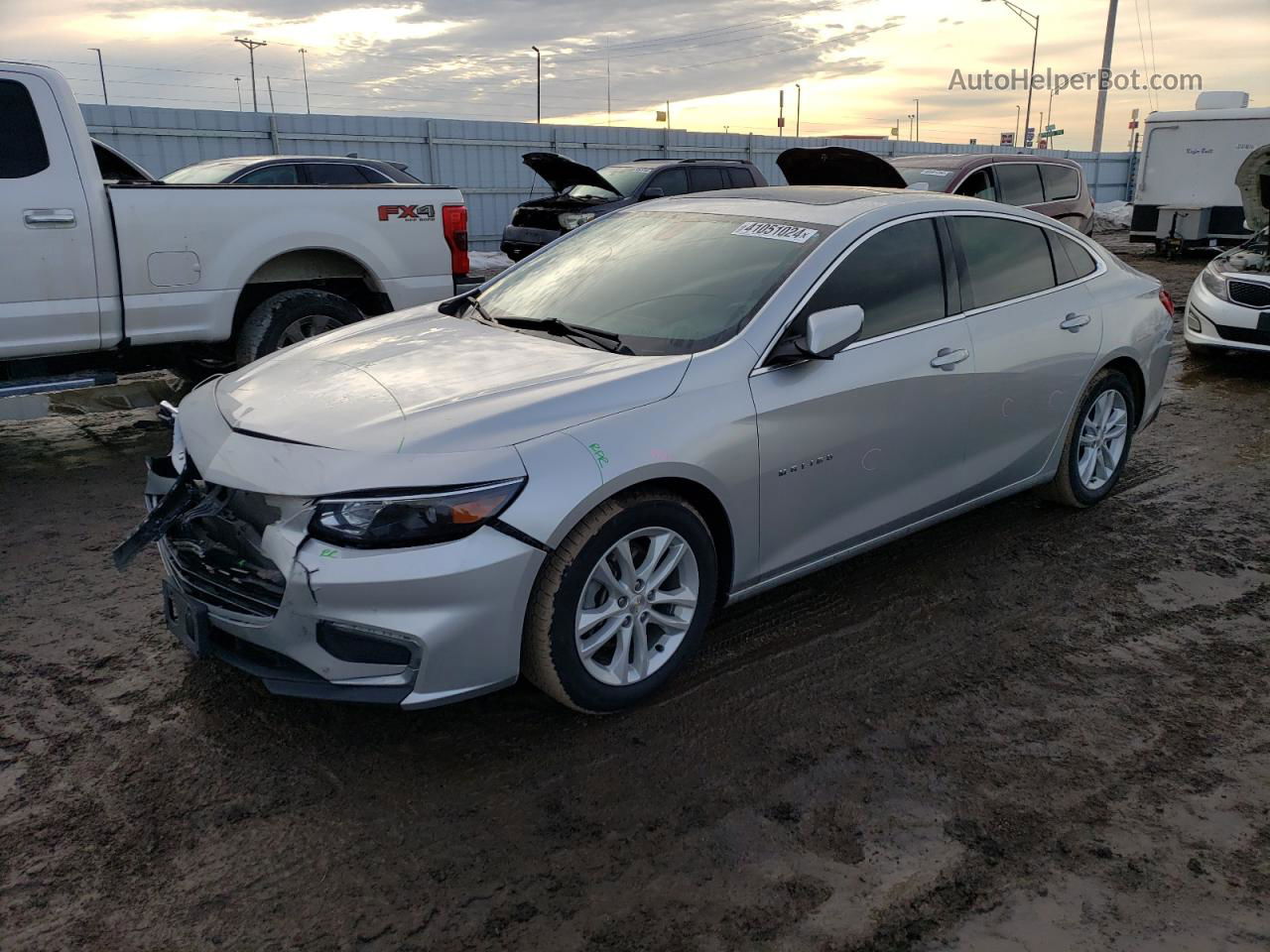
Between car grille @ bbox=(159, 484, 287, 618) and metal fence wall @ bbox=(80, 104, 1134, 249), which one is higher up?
metal fence wall @ bbox=(80, 104, 1134, 249)

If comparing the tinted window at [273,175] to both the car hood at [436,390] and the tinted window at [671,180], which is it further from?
the car hood at [436,390]

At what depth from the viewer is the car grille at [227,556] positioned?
3.02 m

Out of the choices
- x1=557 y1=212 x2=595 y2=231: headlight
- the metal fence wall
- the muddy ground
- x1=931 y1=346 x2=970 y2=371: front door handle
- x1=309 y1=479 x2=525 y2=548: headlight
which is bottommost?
the muddy ground

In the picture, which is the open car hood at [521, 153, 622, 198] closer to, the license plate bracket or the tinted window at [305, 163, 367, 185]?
the tinted window at [305, 163, 367, 185]

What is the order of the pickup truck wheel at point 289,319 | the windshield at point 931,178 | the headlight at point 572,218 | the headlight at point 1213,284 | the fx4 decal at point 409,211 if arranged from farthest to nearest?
the headlight at point 572,218
the windshield at point 931,178
the headlight at point 1213,284
the fx4 decal at point 409,211
the pickup truck wheel at point 289,319

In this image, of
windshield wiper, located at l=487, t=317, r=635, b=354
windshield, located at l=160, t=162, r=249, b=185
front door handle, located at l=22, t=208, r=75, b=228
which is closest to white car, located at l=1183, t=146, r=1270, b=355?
windshield wiper, located at l=487, t=317, r=635, b=354

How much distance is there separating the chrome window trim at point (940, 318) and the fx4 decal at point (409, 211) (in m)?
3.96

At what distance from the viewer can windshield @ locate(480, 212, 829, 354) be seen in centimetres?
372

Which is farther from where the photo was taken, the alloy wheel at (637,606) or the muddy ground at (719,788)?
the alloy wheel at (637,606)

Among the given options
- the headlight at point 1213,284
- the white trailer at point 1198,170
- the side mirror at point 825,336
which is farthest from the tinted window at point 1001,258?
the white trailer at point 1198,170

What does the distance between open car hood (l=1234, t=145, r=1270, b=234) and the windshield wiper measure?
9.29 metres

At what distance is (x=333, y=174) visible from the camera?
12.5 metres

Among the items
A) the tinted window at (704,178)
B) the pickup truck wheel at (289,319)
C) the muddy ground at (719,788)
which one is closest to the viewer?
the muddy ground at (719,788)

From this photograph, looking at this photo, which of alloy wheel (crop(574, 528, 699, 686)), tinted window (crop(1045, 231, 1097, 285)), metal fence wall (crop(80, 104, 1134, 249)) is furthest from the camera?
metal fence wall (crop(80, 104, 1134, 249))
